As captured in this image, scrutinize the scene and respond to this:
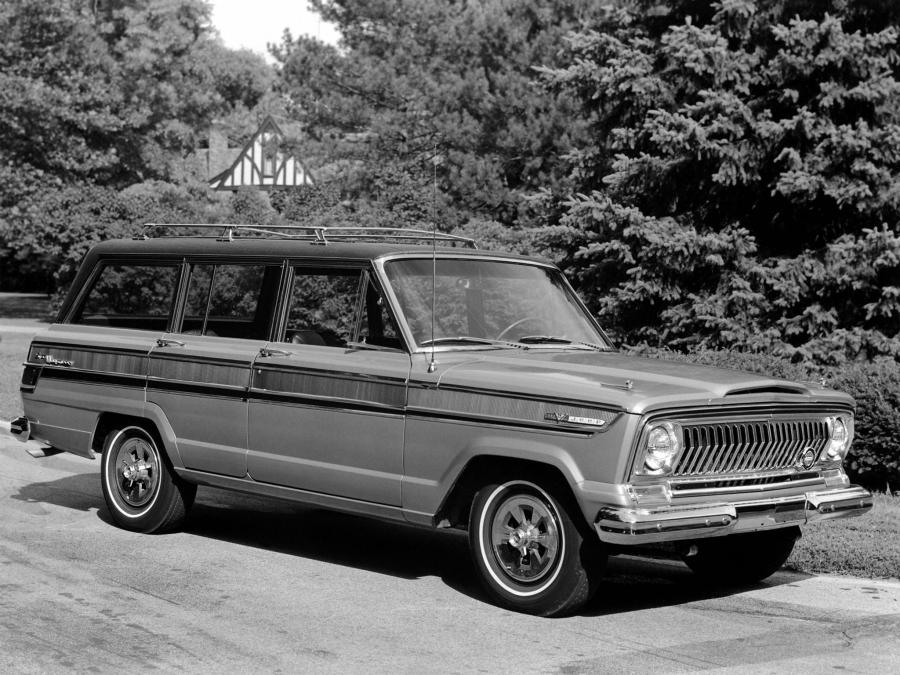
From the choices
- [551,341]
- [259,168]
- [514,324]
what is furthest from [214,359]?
[259,168]

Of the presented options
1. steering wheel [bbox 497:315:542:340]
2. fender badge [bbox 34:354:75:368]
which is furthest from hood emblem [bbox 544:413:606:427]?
fender badge [bbox 34:354:75:368]

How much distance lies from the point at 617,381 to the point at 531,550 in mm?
1008

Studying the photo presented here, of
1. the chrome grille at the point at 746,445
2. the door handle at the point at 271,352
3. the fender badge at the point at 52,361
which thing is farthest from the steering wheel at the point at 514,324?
the fender badge at the point at 52,361

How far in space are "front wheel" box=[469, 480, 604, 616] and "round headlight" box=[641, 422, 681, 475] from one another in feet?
1.59

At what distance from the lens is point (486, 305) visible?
8.07m

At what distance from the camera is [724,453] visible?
22.7 feet

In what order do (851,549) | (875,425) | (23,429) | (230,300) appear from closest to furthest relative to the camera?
(851,549), (230,300), (23,429), (875,425)

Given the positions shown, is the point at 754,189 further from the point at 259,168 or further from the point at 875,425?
the point at 259,168

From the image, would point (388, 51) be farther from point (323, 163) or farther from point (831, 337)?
point (831, 337)

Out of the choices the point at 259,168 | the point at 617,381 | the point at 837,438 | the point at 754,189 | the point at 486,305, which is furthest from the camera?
the point at 259,168

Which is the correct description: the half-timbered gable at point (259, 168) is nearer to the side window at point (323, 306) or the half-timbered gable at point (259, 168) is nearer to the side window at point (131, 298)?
the side window at point (131, 298)

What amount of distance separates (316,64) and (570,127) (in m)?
9.80

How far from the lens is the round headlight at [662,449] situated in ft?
21.6

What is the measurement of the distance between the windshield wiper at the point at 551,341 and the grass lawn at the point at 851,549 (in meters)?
1.83
